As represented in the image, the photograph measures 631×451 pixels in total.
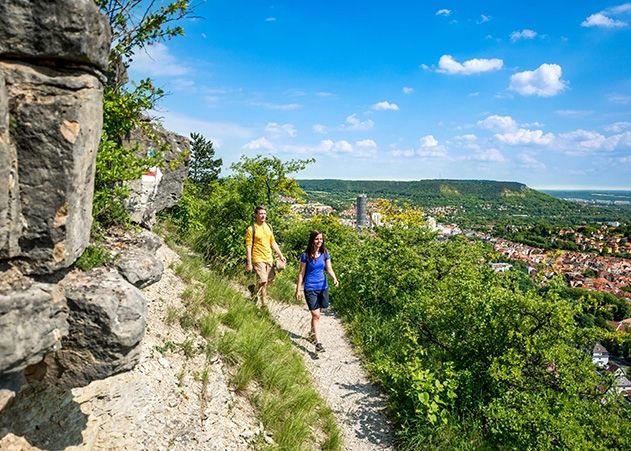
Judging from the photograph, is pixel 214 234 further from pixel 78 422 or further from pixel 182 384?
pixel 78 422

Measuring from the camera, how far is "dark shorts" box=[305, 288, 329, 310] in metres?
7.21

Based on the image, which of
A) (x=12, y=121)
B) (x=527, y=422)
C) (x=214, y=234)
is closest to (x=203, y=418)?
(x=12, y=121)

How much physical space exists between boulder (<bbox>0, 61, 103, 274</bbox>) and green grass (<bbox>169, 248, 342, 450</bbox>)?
9.93 ft

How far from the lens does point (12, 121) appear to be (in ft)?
7.18

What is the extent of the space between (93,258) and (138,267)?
46 centimetres

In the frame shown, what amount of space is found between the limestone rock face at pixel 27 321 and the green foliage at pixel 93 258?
405 millimetres

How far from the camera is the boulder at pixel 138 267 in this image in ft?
10.7

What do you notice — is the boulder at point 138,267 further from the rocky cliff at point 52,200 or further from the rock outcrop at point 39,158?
the rock outcrop at point 39,158

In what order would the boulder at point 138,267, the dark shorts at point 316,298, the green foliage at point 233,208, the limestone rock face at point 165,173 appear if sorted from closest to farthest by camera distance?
the boulder at point 138,267 < the limestone rock face at point 165,173 < the dark shorts at point 316,298 < the green foliage at point 233,208

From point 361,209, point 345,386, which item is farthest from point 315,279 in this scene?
point 361,209

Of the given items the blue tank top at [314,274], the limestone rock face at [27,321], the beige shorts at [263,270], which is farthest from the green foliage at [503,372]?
the limestone rock face at [27,321]

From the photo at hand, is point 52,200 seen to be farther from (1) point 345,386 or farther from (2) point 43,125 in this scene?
(1) point 345,386

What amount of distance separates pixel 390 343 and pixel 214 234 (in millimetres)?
5491

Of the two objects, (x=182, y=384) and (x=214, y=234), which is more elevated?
(x=214, y=234)
